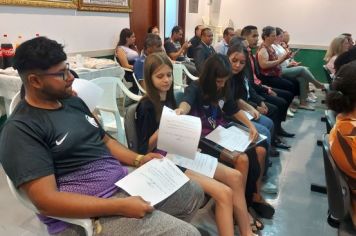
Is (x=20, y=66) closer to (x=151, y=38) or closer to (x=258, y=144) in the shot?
(x=258, y=144)

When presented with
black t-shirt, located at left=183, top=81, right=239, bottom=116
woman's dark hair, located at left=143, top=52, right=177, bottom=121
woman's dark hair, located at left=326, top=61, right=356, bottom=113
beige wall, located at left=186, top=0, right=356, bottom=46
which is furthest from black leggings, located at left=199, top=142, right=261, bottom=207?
beige wall, located at left=186, top=0, right=356, bottom=46

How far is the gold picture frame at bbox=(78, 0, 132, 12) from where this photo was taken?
3.81 m

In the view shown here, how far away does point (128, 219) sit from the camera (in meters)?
1.12

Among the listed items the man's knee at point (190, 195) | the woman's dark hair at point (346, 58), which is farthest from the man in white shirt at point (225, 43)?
the man's knee at point (190, 195)

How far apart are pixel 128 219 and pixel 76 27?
10.4ft

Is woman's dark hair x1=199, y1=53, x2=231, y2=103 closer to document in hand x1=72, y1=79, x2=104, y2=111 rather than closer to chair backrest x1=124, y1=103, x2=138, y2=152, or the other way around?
Answer: chair backrest x1=124, y1=103, x2=138, y2=152

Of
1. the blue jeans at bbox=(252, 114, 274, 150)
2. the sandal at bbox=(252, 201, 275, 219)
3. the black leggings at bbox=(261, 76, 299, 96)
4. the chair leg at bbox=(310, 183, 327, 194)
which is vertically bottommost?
the chair leg at bbox=(310, 183, 327, 194)

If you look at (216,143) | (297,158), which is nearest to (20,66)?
(216,143)

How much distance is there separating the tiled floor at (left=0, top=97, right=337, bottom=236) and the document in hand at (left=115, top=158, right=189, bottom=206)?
0.45 m

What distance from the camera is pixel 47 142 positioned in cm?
111

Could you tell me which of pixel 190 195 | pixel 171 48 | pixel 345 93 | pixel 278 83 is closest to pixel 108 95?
pixel 190 195

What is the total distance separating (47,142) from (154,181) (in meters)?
0.43

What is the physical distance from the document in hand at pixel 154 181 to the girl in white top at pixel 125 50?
3.00 metres

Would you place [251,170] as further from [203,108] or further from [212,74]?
[212,74]
